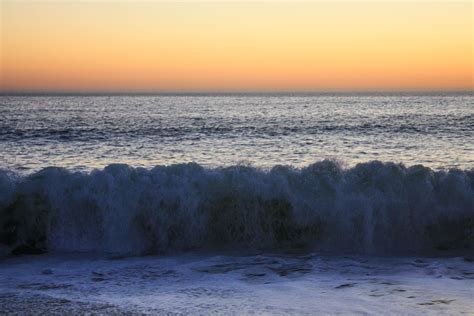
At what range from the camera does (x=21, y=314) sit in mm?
5445

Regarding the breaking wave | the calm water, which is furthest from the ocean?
the calm water

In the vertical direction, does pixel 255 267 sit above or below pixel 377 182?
below

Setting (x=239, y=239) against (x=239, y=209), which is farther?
(x=239, y=209)

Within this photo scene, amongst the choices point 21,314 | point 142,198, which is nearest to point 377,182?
point 142,198

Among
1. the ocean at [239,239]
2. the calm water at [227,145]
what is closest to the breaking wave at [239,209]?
the ocean at [239,239]

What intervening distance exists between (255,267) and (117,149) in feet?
46.4

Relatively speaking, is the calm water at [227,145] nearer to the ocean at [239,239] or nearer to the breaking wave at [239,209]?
the breaking wave at [239,209]

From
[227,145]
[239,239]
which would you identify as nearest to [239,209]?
[239,239]

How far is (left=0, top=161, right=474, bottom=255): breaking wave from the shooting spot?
934 centimetres

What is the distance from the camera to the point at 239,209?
9.98 metres

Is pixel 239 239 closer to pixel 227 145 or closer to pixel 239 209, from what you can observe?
pixel 239 209

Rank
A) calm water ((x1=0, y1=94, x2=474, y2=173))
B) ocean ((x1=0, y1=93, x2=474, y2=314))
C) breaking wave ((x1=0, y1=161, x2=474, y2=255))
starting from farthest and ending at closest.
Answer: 1. calm water ((x1=0, y1=94, x2=474, y2=173))
2. breaking wave ((x1=0, y1=161, x2=474, y2=255))
3. ocean ((x1=0, y1=93, x2=474, y2=314))

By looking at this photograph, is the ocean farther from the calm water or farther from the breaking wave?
the calm water

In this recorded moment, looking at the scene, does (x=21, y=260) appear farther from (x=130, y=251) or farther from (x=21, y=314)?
(x=21, y=314)
